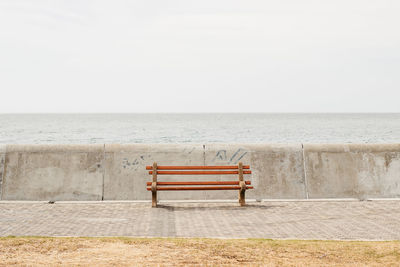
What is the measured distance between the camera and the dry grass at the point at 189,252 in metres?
4.97

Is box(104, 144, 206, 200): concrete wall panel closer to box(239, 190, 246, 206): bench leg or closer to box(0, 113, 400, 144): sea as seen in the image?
box(239, 190, 246, 206): bench leg

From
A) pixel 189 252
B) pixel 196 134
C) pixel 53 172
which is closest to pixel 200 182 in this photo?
pixel 53 172

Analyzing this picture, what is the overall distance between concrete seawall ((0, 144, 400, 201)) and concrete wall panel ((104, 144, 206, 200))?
25 millimetres

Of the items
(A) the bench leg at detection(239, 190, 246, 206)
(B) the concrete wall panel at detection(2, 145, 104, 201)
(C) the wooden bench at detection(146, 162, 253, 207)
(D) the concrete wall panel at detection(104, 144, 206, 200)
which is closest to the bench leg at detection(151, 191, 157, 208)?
(C) the wooden bench at detection(146, 162, 253, 207)

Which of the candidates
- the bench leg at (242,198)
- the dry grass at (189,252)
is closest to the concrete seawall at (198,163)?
the bench leg at (242,198)

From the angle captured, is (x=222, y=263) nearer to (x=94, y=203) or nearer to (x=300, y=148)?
(x=94, y=203)

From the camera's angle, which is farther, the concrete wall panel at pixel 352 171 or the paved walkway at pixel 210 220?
the concrete wall panel at pixel 352 171

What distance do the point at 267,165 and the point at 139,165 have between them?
129 inches

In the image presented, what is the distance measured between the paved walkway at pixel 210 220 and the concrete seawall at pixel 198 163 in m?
0.54

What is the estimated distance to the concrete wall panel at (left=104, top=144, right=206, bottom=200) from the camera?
10.3m

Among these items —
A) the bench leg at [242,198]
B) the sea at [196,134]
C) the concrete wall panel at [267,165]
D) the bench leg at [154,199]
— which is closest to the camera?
the bench leg at [154,199]

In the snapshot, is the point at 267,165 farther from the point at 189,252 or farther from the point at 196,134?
the point at 196,134

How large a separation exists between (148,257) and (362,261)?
104 inches

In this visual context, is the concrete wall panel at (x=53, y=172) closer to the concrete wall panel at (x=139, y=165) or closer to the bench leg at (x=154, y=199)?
the concrete wall panel at (x=139, y=165)
